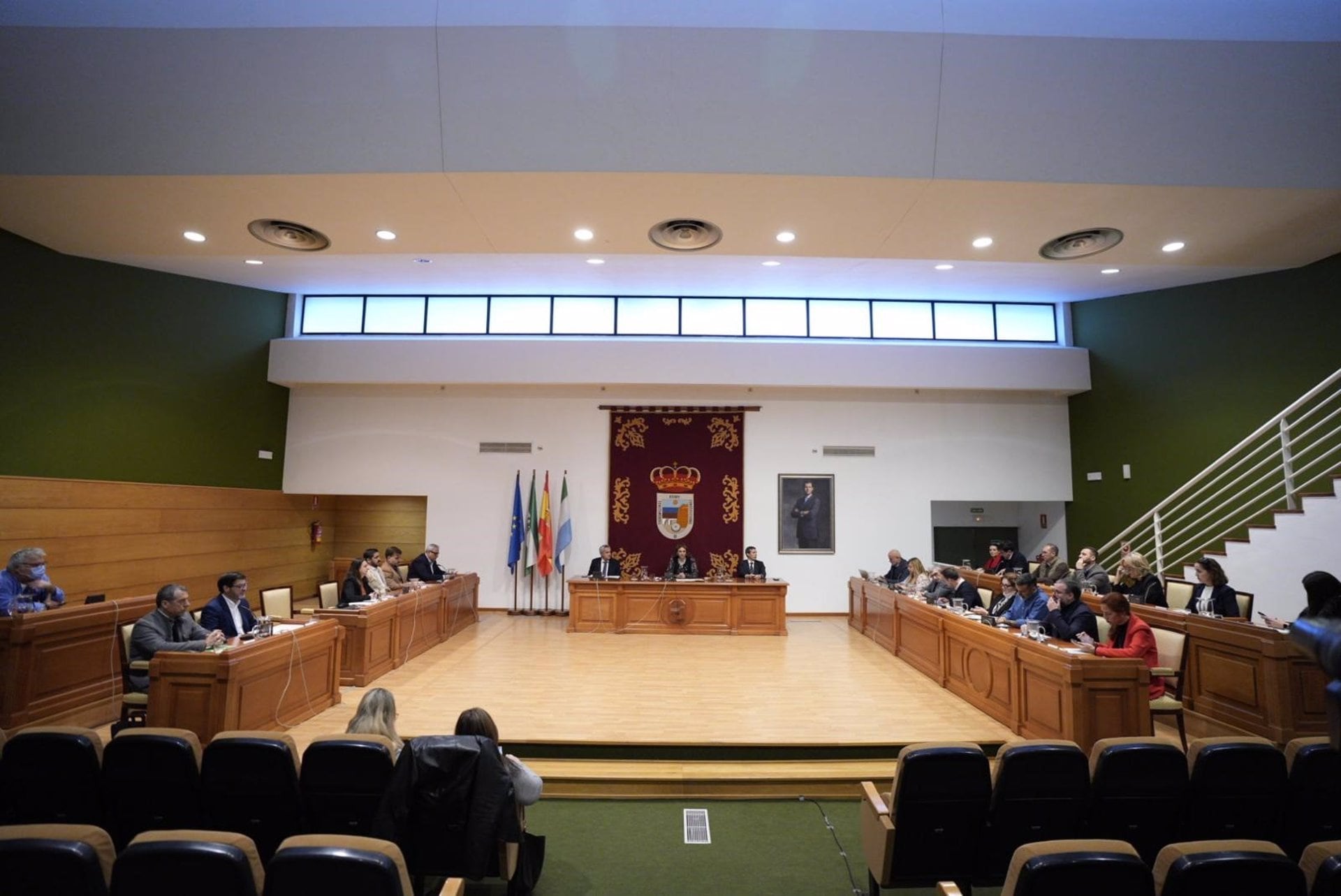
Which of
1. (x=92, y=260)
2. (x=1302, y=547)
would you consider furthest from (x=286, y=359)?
(x=1302, y=547)

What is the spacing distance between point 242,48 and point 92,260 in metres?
4.35

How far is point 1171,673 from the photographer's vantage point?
4.70 metres

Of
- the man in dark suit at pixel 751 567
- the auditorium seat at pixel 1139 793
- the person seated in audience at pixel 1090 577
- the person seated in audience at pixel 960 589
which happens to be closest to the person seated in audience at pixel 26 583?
the auditorium seat at pixel 1139 793

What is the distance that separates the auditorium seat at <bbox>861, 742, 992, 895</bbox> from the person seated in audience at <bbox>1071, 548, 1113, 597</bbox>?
4.63m

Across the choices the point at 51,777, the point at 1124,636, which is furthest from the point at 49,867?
the point at 1124,636

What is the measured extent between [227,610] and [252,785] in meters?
2.99

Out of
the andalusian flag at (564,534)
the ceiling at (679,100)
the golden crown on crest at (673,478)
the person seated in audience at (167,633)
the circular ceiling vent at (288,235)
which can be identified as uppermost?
the ceiling at (679,100)

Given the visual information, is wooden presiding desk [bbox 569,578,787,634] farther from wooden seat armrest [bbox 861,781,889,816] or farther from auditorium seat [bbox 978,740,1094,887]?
auditorium seat [bbox 978,740,1094,887]

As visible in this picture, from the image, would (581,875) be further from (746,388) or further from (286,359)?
(286,359)

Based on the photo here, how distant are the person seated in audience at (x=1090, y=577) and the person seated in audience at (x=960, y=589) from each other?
0.95 m

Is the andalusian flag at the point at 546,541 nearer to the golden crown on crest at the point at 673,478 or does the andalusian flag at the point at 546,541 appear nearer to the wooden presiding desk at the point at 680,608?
the wooden presiding desk at the point at 680,608

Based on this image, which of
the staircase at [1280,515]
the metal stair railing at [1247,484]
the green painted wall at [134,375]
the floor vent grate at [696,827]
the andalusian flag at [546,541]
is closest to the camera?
the floor vent grate at [696,827]

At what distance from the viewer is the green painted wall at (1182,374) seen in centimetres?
732

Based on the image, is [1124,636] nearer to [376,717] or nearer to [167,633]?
[376,717]
